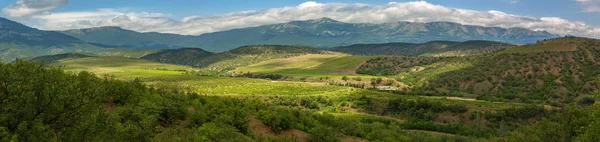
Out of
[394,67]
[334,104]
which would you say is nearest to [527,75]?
[334,104]

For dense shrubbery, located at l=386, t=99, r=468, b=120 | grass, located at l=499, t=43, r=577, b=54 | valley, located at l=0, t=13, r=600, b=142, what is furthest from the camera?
grass, located at l=499, t=43, r=577, b=54

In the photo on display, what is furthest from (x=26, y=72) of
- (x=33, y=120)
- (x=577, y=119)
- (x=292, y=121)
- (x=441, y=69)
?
(x=441, y=69)

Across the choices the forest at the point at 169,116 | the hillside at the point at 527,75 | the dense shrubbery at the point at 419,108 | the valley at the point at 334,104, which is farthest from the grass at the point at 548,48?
Result: the dense shrubbery at the point at 419,108

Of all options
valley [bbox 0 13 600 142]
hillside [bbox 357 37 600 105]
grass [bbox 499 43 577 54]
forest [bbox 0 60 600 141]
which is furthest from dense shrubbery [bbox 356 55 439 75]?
forest [bbox 0 60 600 141]

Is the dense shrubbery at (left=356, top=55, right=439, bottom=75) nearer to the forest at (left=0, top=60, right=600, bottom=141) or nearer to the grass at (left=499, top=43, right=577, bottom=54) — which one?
the grass at (left=499, top=43, right=577, bottom=54)

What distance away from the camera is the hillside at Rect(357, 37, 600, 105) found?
10407cm

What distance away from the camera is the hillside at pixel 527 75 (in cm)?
10407

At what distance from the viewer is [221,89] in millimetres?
110125

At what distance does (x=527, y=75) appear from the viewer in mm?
117938

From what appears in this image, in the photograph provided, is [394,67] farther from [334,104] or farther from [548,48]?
[334,104]

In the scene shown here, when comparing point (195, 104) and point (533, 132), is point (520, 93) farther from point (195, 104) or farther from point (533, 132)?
point (195, 104)

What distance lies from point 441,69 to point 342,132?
113m

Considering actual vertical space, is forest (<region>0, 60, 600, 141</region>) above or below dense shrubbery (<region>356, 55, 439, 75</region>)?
above

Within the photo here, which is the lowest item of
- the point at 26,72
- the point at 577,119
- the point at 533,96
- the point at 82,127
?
the point at 533,96
